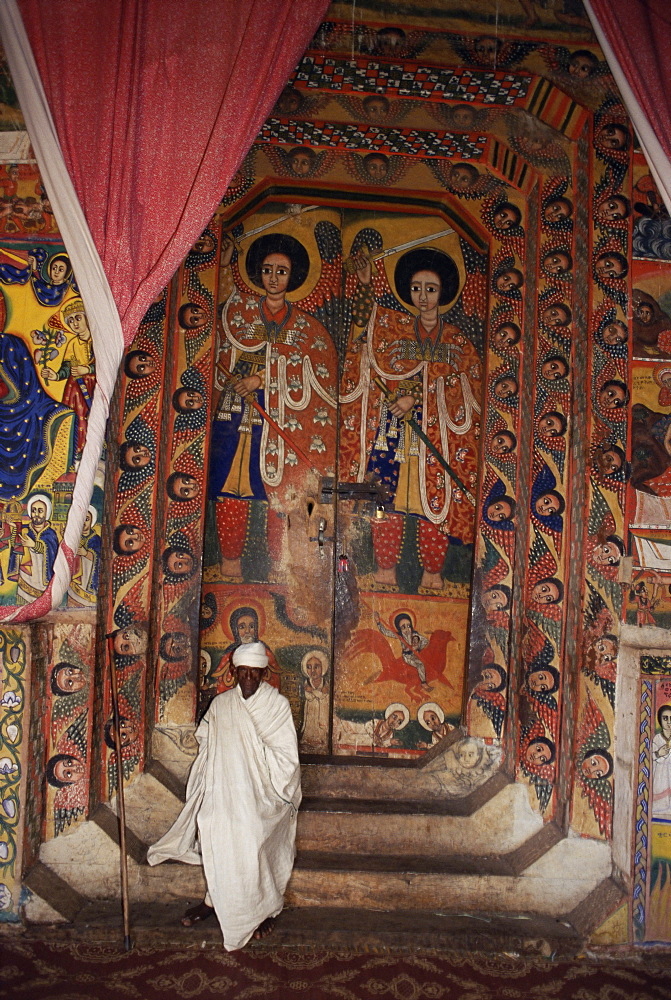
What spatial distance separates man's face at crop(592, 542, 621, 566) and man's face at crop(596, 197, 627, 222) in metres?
1.72

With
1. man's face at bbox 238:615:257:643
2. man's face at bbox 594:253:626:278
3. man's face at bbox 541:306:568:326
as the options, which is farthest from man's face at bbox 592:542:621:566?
man's face at bbox 238:615:257:643

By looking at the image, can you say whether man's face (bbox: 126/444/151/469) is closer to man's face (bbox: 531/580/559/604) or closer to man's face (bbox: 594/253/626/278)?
man's face (bbox: 531/580/559/604)

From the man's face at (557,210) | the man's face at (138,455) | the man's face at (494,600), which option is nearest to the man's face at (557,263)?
the man's face at (557,210)

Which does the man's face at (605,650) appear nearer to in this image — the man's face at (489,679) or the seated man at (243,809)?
the man's face at (489,679)

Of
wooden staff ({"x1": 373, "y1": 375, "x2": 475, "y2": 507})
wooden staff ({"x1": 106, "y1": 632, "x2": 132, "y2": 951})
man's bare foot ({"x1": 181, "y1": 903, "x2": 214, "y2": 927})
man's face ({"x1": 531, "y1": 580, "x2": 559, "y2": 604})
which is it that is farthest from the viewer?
wooden staff ({"x1": 373, "y1": 375, "x2": 475, "y2": 507})

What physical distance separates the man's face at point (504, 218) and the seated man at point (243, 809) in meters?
2.93

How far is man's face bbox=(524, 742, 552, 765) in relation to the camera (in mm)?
4750

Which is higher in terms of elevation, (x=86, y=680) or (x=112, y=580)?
(x=112, y=580)

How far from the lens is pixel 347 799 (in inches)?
198

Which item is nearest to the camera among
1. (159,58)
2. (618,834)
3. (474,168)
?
(159,58)

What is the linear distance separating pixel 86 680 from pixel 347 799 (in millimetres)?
1682

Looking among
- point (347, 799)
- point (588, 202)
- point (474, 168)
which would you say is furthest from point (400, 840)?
point (474, 168)

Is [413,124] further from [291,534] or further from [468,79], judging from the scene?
[291,534]

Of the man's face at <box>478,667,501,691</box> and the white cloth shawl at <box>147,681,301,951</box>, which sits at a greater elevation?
the man's face at <box>478,667,501,691</box>
